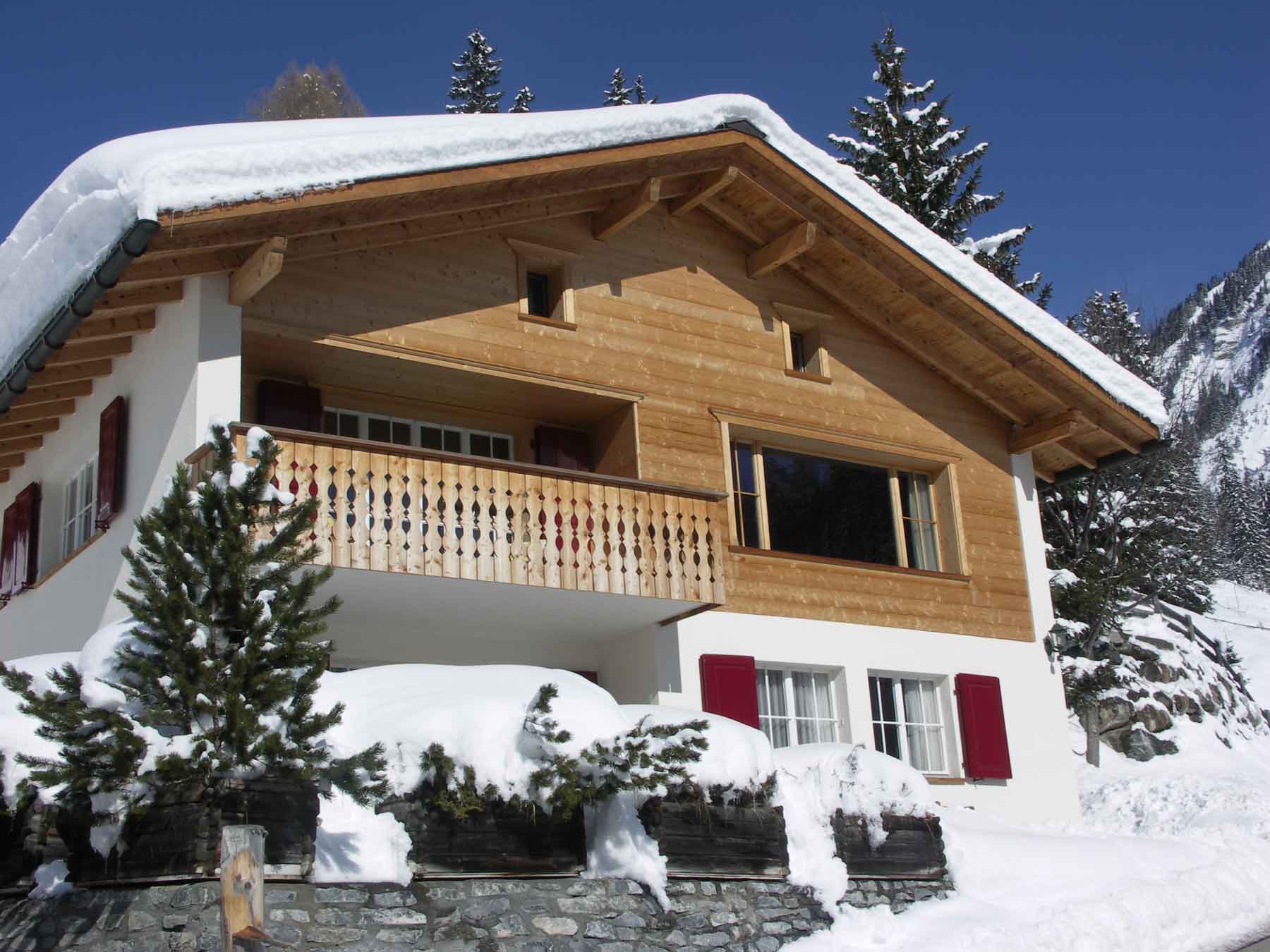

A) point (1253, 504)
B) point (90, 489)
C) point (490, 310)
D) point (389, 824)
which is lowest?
point (389, 824)

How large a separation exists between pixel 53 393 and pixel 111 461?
1657 millimetres

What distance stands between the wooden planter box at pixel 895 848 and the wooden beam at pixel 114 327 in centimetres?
779

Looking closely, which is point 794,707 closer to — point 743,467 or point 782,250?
point 743,467

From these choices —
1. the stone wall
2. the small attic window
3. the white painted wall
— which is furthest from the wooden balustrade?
the stone wall

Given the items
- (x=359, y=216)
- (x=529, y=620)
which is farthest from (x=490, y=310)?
(x=529, y=620)

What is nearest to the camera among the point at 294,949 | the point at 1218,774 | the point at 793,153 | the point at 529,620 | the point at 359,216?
the point at 294,949

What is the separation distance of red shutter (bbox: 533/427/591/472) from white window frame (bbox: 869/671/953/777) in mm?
4139

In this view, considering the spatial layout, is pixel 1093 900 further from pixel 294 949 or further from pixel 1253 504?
pixel 1253 504

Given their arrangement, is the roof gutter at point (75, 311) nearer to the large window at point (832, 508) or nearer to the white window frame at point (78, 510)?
the white window frame at point (78, 510)

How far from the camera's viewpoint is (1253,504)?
283 ft

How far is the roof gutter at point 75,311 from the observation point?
33.4 ft

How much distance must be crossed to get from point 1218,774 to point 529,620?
17270 mm

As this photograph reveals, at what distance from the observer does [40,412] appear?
48.1ft

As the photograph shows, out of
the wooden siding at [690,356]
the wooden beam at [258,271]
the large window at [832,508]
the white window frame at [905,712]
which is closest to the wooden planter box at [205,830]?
the wooden beam at [258,271]
